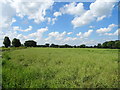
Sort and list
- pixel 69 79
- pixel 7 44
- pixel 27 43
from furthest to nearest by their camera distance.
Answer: pixel 27 43 < pixel 7 44 < pixel 69 79

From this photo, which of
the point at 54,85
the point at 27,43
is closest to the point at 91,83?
the point at 54,85

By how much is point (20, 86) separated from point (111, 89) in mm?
2842

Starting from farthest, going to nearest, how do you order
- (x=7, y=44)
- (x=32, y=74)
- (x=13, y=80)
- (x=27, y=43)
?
(x=27, y=43) < (x=7, y=44) < (x=32, y=74) < (x=13, y=80)

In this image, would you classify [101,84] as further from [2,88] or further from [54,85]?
[2,88]

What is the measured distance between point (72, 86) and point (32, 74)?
6.40ft

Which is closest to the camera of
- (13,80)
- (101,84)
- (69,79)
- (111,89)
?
(111,89)

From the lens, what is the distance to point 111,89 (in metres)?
3.45

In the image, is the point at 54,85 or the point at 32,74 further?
the point at 32,74

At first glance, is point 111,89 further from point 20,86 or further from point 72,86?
point 20,86

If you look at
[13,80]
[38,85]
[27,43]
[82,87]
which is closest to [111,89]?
[82,87]

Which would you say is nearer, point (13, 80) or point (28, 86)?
point (28, 86)

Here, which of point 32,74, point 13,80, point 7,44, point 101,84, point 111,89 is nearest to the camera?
point 111,89

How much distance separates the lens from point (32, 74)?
15.5 feet

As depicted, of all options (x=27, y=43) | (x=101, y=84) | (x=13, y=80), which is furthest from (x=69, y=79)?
(x=27, y=43)
